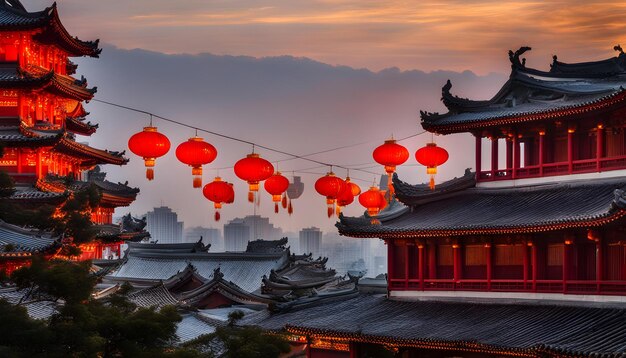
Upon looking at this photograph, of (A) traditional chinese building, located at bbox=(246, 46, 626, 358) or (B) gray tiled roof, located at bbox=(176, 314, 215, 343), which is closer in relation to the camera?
(A) traditional chinese building, located at bbox=(246, 46, 626, 358)

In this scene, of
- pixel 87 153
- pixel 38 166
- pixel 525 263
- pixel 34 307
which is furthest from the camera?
pixel 87 153

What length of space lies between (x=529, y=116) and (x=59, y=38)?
47.7 feet

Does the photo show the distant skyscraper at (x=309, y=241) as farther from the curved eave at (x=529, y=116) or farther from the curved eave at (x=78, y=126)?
the curved eave at (x=529, y=116)

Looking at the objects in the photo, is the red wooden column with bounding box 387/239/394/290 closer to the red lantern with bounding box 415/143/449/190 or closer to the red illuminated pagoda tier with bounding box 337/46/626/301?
the red illuminated pagoda tier with bounding box 337/46/626/301

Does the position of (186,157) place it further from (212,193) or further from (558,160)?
(558,160)

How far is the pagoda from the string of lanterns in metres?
4.35

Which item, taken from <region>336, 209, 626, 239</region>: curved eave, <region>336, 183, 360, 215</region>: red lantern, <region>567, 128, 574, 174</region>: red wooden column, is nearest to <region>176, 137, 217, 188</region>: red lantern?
<region>336, 209, 626, 239</region>: curved eave

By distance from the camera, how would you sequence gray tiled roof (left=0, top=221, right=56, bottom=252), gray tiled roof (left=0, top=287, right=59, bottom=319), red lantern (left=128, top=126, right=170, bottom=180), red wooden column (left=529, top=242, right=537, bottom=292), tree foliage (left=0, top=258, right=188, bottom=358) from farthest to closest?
1. red wooden column (left=529, top=242, right=537, bottom=292)
2. red lantern (left=128, top=126, right=170, bottom=180)
3. gray tiled roof (left=0, top=287, right=59, bottom=319)
4. gray tiled roof (left=0, top=221, right=56, bottom=252)
5. tree foliage (left=0, top=258, right=188, bottom=358)

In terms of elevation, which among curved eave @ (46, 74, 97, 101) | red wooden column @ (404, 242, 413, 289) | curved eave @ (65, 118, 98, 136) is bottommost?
red wooden column @ (404, 242, 413, 289)

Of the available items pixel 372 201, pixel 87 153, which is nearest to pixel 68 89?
pixel 87 153

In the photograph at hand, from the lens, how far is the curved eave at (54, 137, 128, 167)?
107 feet

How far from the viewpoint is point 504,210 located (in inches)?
1092

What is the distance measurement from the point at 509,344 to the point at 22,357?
1145cm

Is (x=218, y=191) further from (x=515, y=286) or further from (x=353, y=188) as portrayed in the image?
(x=515, y=286)
